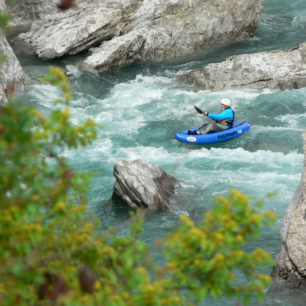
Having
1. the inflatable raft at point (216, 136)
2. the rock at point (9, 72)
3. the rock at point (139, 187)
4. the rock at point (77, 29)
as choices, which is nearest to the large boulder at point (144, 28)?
the rock at point (77, 29)

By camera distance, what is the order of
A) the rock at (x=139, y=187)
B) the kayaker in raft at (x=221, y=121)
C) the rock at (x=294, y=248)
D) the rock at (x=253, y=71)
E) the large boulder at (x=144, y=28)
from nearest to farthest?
1. the rock at (x=294, y=248)
2. the rock at (x=139, y=187)
3. the kayaker in raft at (x=221, y=121)
4. the rock at (x=253, y=71)
5. the large boulder at (x=144, y=28)

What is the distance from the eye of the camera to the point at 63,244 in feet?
13.3

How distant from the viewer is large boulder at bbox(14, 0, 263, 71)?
19266 millimetres

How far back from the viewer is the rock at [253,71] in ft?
54.0

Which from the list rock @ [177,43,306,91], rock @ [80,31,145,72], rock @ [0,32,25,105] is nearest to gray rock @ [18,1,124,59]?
→ rock @ [80,31,145,72]

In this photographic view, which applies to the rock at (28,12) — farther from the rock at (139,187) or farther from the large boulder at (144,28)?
the rock at (139,187)

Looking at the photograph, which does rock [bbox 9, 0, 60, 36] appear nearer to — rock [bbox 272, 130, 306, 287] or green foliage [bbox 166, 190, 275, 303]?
rock [bbox 272, 130, 306, 287]

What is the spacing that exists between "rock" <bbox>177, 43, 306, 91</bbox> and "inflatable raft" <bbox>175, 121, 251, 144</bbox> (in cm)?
300

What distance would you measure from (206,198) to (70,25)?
11351mm

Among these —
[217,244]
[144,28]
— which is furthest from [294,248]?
[144,28]

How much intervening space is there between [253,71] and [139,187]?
8.06m

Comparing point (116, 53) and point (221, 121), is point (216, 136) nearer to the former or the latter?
point (221, 121)

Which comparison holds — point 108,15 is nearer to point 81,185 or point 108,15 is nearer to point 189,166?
point 189,166

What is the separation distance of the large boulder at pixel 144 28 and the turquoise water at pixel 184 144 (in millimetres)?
550
